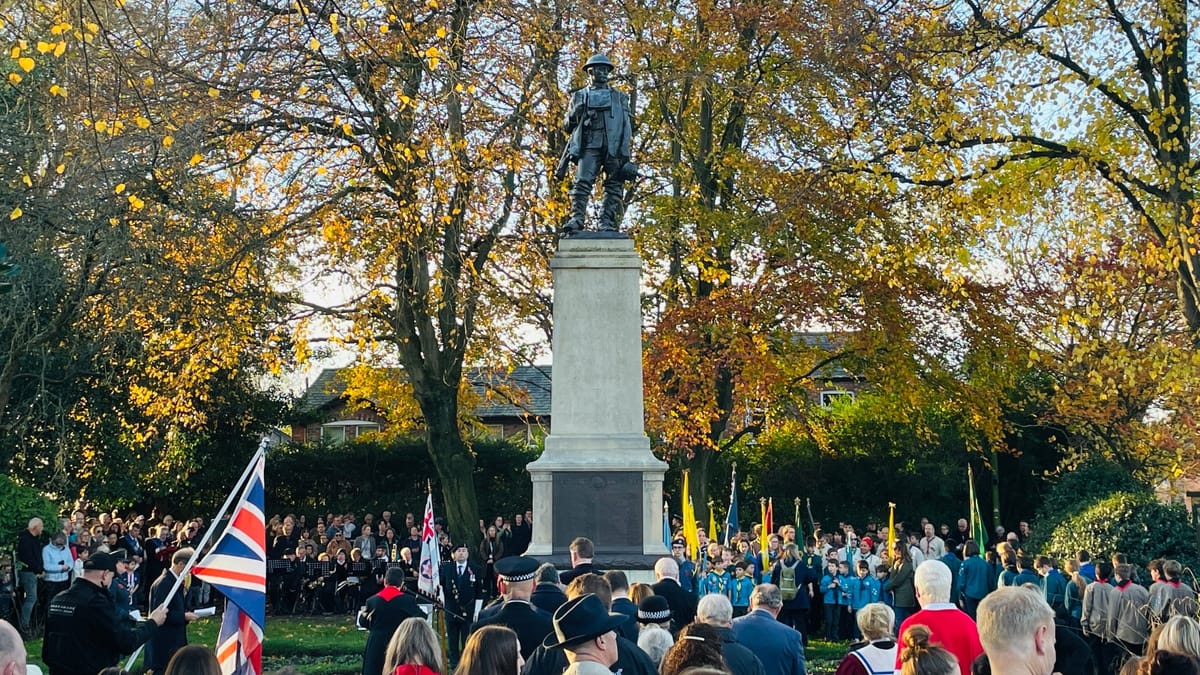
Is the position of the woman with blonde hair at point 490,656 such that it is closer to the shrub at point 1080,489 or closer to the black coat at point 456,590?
the black coat at point 456,590

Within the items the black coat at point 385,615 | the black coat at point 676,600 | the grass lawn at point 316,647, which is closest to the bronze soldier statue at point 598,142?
the grass lawn at point 316,647

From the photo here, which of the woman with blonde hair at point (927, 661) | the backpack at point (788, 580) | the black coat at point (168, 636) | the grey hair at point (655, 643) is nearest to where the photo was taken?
the woman with blonde hair at point (927, 661)

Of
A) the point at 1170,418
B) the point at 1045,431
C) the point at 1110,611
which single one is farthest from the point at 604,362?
the point at 1170,418

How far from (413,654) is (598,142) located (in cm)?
964

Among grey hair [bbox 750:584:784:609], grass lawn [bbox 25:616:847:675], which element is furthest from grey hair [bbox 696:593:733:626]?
grass lawn [bbox 25:616:847:675]

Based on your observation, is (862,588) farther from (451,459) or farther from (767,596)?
→ (767,596)

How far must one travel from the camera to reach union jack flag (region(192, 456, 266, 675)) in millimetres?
7410

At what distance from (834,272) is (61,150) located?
1429 centimetres

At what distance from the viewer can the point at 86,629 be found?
29.1 ft

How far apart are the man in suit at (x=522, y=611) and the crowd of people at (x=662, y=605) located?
0.04 feet

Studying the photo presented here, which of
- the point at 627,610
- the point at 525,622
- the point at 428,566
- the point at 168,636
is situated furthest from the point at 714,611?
the point at 428,566

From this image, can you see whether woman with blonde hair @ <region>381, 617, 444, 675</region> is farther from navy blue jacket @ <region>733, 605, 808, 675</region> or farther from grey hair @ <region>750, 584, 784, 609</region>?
grey hair @ <region>750, 584, 784, 609</region>

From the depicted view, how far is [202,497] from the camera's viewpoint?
3055 cm

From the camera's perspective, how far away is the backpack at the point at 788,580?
18.5 meters
